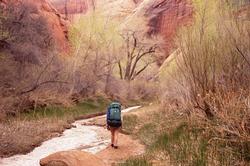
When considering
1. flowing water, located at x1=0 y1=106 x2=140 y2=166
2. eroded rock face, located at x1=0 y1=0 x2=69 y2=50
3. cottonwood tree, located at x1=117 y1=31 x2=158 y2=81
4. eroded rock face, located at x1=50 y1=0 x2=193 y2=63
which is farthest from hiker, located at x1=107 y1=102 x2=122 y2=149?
eroded rock face, located at x1=50 y1=0 x2=193 y2=63

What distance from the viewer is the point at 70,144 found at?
16531mm

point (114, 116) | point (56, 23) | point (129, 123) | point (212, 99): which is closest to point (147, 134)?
point (114, 116)

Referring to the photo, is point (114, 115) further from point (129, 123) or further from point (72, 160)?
point (129, 123)

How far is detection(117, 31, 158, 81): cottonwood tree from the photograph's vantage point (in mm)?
52031

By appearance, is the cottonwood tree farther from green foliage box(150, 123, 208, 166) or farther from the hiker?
green foliage box(150, 123, 208, 166)

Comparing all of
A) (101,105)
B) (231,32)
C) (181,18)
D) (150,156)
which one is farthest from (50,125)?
(181,18)

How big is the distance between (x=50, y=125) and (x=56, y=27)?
81.5 ft

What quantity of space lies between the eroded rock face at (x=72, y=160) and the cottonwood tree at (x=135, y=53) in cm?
4085

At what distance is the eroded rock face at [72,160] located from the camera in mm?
9570

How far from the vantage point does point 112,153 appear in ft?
46.4

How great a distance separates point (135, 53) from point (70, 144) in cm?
3898

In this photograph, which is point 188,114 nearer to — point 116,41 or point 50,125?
point 50,125

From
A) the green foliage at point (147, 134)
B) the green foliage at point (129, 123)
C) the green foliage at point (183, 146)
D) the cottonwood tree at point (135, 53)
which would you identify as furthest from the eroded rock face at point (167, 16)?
the green foliage at point (183, 146)

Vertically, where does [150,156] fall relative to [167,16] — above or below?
below
